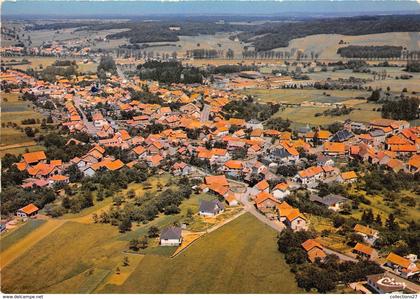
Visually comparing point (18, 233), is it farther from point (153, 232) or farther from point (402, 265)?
point (402, 265)

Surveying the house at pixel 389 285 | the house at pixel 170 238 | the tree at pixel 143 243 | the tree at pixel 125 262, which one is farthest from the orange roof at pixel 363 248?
the tree at pixel 125 262

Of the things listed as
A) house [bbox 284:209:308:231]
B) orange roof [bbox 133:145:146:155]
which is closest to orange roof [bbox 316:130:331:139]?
orange roof [bbox 133:145:146:155]

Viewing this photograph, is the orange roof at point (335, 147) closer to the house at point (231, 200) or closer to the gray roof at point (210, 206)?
the house at point (231, 200)

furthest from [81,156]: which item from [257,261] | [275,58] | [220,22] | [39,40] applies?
[220,22]

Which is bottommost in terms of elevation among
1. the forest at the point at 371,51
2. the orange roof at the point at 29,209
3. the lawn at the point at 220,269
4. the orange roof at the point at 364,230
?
the orange roof at the point at 29,209

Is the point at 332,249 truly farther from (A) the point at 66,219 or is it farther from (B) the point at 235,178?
(A) the point at 66,219

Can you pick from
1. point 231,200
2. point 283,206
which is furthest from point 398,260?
point 231,200

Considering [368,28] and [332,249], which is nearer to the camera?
[332,249]
